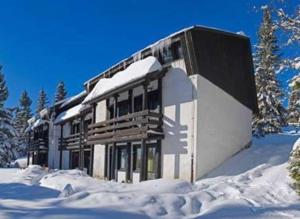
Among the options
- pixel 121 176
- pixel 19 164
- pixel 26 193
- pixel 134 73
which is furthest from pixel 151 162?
pixel 19 164

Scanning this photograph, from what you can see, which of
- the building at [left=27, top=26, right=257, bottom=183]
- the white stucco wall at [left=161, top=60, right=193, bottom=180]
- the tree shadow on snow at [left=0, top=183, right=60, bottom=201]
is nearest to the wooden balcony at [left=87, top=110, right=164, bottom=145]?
the building at [left=27, top=26, right=257, bottom=183]

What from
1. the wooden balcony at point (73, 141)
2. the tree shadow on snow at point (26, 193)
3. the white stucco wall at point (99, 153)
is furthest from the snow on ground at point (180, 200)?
the wooden balcony at point (73, 141)

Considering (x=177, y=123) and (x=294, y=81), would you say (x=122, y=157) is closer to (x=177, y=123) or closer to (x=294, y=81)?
(x=177, y=123)

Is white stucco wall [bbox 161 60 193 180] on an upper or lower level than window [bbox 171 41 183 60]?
lower

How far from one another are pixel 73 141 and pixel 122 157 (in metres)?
9.96

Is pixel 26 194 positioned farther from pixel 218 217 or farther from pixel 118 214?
pixel 218 217

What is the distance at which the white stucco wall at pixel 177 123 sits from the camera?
16922 mm

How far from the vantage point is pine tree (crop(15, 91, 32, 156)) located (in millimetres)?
62456

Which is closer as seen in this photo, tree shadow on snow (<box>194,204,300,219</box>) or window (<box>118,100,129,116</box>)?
tree shadow on snow (<box>194,204,300,219</box>)

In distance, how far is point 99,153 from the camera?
26.0 meters

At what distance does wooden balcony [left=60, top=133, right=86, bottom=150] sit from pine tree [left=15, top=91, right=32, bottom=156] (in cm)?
2702

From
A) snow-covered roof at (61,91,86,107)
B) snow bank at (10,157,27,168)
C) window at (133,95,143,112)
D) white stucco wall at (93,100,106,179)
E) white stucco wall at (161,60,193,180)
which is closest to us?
white stucco wall at (161,60,193,180)

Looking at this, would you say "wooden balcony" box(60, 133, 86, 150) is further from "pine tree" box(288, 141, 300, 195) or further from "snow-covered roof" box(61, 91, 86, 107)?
"pine tree" box(288, 141, 300, 195)

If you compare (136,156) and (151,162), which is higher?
(136,156)
